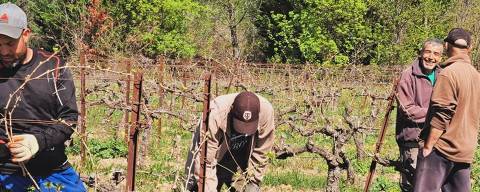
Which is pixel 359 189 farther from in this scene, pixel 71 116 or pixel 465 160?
pixel 71 116

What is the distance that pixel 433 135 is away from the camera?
4570 millimetres

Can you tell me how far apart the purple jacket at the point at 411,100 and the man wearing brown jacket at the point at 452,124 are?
69cm

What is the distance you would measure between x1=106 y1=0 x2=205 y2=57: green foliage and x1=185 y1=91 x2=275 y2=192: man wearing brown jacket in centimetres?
2417

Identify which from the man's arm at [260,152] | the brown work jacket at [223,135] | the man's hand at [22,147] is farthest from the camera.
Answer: the man's arm at [260,152]

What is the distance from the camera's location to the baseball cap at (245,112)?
4.03m

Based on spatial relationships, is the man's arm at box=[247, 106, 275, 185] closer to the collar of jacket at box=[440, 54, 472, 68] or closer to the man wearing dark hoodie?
the collar of jacket at box=[440, 54, 472, 68]

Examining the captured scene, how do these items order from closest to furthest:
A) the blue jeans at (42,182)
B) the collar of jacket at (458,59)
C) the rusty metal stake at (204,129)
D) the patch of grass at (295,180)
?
the blue jeans at (42,182) → the rusty metal stake at (204,129) → the collar of jacket at (458,59) → the patch of grass at (295,180)

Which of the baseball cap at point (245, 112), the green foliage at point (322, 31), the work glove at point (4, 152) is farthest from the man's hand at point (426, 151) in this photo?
the green foliage at point (322, 31)

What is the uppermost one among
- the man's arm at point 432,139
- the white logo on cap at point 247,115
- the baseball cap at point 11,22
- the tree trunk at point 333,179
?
the baseball cap at point 11,22

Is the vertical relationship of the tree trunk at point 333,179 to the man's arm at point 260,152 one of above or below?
below

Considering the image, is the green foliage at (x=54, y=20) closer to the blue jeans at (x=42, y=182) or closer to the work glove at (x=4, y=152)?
the blue jeans at (x=42, y=182)

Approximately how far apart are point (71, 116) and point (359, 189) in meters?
4.93

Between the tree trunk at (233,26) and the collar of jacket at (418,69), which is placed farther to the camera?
the tree trunk at (233,26)

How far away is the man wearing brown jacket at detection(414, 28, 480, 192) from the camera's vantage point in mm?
4504
